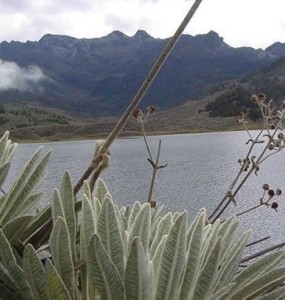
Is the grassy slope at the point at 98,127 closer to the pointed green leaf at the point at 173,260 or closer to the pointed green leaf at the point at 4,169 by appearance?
the pointed green leaf at the point at 4,169

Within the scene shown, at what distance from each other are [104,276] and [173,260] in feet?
0.27

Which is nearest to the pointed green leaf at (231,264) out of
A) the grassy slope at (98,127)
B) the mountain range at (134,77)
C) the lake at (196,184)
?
the lake at (196,184)

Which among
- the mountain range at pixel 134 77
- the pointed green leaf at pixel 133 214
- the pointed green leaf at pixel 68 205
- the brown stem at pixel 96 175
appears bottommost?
the pointed green leaf at pixel 133 214

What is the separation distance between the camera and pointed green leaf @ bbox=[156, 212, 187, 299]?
0.64 meters

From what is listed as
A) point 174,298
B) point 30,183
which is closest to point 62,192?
point 30,183

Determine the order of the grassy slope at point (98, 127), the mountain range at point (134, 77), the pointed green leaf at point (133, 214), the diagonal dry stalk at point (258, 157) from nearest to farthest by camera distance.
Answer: the pointed green leaf at point (133, 214) < the diagonal dry stalk at point (258, 157) < the grassy slope at point (98, 127) < the mountain range at point (134, 77)

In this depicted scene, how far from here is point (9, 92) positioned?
172 metres

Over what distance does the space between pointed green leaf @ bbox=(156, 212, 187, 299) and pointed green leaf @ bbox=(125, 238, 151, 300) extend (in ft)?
0.08

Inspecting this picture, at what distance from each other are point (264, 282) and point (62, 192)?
31cm

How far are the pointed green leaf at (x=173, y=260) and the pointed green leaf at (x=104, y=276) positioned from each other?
0.17 ft

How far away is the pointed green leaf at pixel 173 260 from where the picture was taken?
0.64 metres

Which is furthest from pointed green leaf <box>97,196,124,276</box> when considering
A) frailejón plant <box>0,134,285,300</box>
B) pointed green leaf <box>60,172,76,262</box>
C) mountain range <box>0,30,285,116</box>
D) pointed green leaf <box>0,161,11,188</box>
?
mountain range <box>0,30,285,116</box>

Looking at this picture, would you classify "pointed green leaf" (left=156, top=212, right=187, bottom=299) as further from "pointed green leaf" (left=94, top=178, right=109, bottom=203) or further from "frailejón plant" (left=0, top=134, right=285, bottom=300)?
"pointed green leaf" (left=94, top=178, right=109, bottom=203)

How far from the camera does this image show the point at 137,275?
61cm
